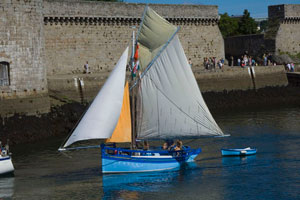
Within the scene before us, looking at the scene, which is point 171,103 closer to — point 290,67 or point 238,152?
point 238,152

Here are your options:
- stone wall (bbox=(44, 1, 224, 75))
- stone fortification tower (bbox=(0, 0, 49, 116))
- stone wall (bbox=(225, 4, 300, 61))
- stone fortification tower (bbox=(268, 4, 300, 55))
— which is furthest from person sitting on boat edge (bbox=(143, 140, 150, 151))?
stone fortification tower (bbox=(268, 4, 300, 55))

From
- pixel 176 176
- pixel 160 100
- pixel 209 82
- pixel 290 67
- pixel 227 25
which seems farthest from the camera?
pixel 227 25

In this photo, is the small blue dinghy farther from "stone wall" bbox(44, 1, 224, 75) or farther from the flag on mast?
"stone wall" bbox(44, 1, 224, 75)

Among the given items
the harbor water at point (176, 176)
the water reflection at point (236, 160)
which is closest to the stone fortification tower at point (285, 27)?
the harbor water at point (176, 176)

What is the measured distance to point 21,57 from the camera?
114ft

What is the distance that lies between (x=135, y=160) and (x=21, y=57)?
10925mm

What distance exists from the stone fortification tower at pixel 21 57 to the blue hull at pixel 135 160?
9548 millimetres

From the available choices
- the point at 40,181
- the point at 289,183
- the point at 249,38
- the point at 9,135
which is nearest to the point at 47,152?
the point at 9,135

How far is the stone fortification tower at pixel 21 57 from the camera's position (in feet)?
112

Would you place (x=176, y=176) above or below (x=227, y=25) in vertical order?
below

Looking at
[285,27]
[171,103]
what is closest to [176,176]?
[171,103]

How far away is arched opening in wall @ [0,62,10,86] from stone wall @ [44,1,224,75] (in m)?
11.3

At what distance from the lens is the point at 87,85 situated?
43.1m

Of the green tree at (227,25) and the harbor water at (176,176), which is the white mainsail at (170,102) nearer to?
the harbor water at (176,176)
